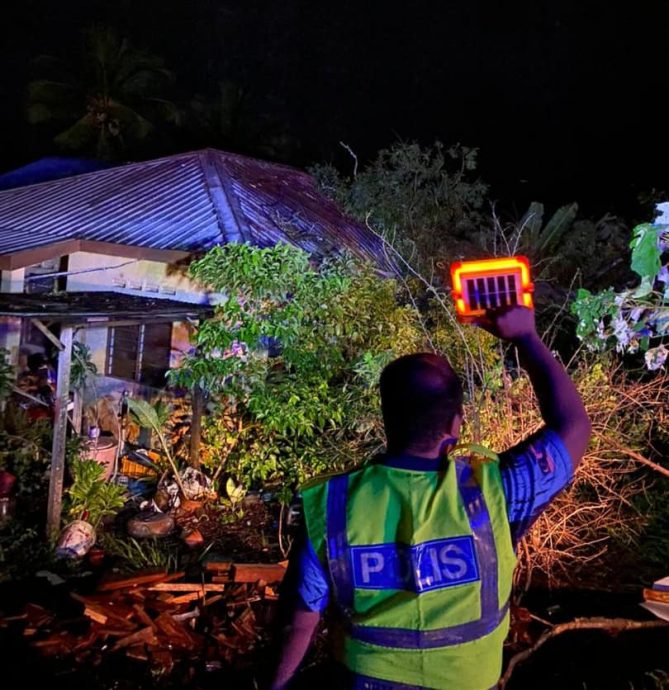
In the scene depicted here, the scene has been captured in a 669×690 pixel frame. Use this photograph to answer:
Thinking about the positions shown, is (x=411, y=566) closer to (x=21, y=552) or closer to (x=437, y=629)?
(x=437, y=629)

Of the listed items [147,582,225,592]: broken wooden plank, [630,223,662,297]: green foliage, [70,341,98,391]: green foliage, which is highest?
[70,341,98,391]: green foliage

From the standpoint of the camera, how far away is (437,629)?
1.67m

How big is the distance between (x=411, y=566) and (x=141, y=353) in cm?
922

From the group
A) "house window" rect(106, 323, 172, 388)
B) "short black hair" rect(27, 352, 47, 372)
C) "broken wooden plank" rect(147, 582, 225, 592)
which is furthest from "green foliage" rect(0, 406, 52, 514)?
"short black hair" rect(27, 352, 47, 372)

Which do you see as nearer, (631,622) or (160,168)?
(631,622)

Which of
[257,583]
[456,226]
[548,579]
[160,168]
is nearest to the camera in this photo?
[257,583]

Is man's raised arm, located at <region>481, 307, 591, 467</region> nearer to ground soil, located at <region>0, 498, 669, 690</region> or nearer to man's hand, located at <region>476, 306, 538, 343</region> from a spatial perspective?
man's hand, located at <region>476, 306, 538, 343</region>

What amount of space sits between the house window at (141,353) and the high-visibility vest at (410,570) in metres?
8.71

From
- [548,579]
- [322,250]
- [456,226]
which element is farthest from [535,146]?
[548,579]

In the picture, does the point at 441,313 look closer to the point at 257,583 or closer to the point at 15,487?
the point at 257,583

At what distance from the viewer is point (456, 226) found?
11.9m

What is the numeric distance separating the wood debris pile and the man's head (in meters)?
3.89

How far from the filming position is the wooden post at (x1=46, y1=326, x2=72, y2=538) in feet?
21.9

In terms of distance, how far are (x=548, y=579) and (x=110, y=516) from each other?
4.45 metres
